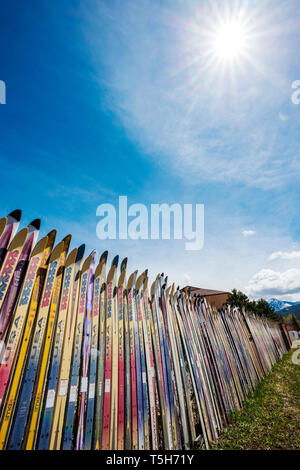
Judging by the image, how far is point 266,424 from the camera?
12.6ft

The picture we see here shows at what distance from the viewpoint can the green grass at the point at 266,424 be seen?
3.18 metres

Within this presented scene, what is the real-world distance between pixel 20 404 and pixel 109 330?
1131mm

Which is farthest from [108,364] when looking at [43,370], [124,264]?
[124,264]

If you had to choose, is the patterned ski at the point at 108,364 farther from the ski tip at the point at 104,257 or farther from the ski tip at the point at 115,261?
the ski tip at the point at 104,257

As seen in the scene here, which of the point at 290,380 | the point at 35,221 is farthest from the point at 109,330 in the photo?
the point at 290,380

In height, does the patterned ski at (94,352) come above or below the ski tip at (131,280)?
below

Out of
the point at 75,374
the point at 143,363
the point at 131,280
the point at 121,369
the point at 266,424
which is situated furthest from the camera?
the point at 266,424

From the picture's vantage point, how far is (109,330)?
8.83 ft

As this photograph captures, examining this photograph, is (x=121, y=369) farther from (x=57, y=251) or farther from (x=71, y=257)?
(x=57, y=251)

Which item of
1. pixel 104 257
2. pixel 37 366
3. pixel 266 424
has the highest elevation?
pixel 104 257

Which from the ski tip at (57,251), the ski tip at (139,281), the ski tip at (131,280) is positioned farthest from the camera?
the ski tip at (139,281)

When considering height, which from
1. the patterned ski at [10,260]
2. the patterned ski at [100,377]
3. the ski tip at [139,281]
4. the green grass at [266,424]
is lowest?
the green grass at [266,424]

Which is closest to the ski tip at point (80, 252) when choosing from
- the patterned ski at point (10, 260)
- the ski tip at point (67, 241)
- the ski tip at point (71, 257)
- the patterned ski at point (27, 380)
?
the ski tip at point (71, 257)

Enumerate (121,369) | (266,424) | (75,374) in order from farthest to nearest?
(266,424), (121,369), (75,374)
